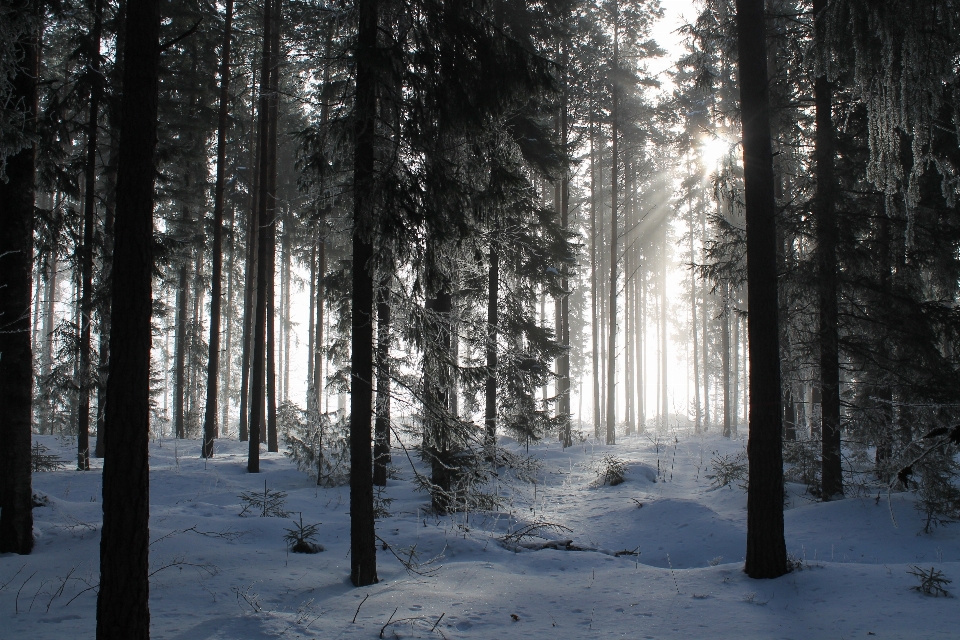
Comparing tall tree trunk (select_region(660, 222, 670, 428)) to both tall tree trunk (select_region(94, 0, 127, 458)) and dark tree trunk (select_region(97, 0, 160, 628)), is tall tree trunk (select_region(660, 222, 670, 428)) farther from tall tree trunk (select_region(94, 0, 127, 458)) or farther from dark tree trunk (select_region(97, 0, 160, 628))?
dark tree trunk (select_region(97, 0, 160, 628))

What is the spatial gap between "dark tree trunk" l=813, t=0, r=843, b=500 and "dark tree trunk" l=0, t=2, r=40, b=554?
12532mm

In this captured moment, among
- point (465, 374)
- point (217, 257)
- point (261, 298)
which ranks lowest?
point (465, 374)

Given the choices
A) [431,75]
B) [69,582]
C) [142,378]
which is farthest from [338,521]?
[431,75]

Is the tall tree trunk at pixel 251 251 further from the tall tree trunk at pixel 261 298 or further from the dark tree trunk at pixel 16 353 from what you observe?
the dark tree trunk at pixel 16 353

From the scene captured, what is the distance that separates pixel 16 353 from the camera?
23.3 ft

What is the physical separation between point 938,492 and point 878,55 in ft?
25.4

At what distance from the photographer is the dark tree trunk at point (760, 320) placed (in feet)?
22.2

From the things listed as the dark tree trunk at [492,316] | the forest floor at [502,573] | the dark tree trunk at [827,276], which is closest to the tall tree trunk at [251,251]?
the forest floor at [502,573]

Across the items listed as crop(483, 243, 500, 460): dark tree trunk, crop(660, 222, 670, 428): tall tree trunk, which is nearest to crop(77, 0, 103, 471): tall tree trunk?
crop(483, 243, 500, 460): dark tree trunk

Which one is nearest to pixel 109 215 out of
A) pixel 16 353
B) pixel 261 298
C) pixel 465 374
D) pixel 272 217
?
pixel 261 298

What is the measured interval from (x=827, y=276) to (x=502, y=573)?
7891 mm

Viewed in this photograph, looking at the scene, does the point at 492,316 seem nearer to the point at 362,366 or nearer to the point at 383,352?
the point at 383,352

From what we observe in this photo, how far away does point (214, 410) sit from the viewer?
15297 millimetres

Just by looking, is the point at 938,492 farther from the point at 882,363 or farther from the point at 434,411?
the point at 434,411
